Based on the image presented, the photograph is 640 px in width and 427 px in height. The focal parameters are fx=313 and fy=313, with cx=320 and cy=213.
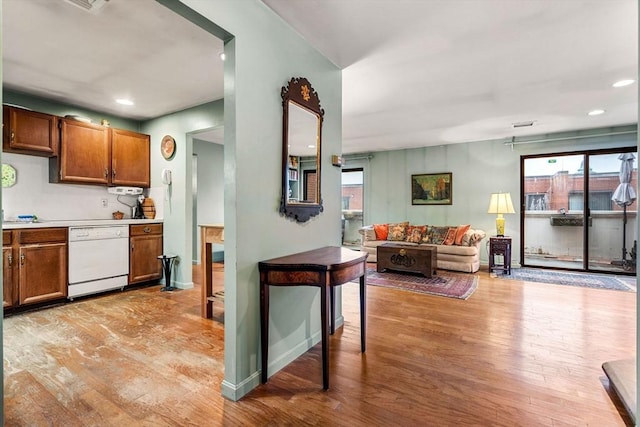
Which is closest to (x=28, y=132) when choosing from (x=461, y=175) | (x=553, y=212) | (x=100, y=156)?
(x=100, y=156)

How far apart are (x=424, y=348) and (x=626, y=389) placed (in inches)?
46.5

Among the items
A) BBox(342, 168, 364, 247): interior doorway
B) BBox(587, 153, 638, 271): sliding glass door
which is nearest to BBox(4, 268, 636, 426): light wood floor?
BBox(587, 153, 638, 271): sliding glass door

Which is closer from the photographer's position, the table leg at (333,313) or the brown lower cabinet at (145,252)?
the table leg at (333,313)

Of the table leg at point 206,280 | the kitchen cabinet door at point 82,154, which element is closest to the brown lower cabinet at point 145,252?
the kitchen cabinet door at point 82,154

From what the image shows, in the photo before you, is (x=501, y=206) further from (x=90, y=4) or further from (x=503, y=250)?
(x=90, y=4)

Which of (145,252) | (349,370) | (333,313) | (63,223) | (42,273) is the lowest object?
(349,370)

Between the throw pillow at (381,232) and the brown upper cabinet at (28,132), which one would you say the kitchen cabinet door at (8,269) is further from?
the throw pillow at (381,232)

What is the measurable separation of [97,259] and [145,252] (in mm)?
593

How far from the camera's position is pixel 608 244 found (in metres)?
5.36

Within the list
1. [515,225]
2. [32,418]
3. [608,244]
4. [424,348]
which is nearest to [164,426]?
[32,418]

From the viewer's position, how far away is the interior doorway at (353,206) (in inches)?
310

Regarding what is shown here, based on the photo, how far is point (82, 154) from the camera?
13.1 ft

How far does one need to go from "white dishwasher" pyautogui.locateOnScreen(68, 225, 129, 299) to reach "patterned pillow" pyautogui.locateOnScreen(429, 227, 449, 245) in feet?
16.6

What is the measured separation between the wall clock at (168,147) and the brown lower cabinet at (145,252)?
3.34 feet
